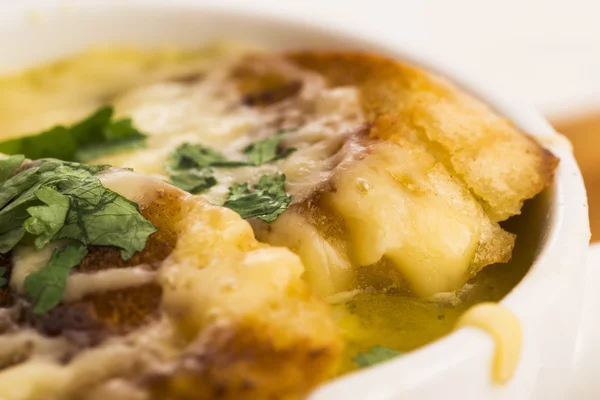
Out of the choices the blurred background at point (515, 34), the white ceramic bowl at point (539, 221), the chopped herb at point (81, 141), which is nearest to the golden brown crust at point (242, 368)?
the white ceramic bowl at point (539, 221)

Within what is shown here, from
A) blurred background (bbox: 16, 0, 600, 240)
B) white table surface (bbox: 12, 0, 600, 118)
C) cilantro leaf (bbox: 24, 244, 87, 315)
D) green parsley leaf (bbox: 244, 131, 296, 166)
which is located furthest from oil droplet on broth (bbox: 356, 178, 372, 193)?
white table surface (bbox: 12, 0, 600, 118)

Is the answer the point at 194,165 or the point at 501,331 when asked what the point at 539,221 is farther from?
the point at 194,165

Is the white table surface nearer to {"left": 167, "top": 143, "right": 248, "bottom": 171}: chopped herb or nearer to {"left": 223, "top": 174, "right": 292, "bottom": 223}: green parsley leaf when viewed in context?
{"left": 167, "top": 143, "right": 248, "bottom": 171}: chopped herb

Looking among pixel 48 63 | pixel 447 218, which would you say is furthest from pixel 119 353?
pixel 48 63

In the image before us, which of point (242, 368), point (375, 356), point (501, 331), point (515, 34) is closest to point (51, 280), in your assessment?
point (242, 368)

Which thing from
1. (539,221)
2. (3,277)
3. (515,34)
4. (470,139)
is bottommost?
(515,34)

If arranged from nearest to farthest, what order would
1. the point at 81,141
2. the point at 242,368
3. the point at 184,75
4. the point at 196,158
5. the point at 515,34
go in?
the point at 242,368 → the point at 196,158 → the point at 81,141 → the point at 184,75 → the point at 515,34

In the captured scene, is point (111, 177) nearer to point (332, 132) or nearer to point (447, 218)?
point (332, 132)
